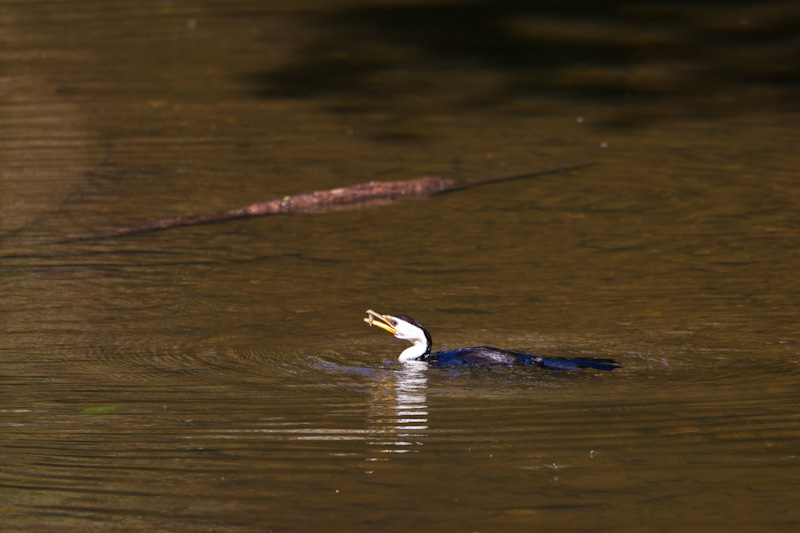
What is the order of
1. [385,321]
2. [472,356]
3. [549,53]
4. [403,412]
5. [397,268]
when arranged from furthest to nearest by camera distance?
[549,53] < [397,268] < [385,321] < [472,356] < [403,412]

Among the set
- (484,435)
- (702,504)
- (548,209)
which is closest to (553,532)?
(702,504)

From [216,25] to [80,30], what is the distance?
6.72ft

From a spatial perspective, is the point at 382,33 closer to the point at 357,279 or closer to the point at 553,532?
the point at 357,279

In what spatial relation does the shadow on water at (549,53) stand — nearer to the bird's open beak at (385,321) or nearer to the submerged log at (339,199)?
the submerged log at (339,199)

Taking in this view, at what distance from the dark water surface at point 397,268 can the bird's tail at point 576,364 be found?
108 mm

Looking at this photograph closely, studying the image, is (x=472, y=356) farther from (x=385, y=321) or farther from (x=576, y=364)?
(x=385, y=321)

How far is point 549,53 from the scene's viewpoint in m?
16.7

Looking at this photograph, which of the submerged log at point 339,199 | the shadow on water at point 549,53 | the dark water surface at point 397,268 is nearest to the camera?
the dark water surface at point 397,268

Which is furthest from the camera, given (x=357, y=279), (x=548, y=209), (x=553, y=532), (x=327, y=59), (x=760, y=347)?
(x=327, y=59)

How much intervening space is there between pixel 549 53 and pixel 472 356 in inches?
407

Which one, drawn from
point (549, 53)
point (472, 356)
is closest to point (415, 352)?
point (472, 356)

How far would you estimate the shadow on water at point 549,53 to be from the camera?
51.4 feet

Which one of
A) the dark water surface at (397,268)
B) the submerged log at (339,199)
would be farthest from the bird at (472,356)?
the submerged log at (339,199)

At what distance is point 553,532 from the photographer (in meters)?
4.62
